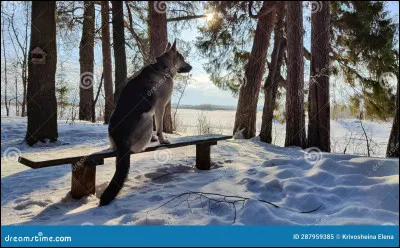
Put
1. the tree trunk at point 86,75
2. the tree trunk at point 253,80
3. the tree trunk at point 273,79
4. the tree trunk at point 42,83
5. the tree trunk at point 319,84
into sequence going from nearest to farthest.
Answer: the tree trunk at point 42,83, the tree trunk at point 319,84, the tree trunk at point 253,80, the tree trunk at point 273,79, the tree trunk at point 86,75

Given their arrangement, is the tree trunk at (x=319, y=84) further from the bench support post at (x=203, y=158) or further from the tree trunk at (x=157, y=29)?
the tree trunk at (x=157, y=29)

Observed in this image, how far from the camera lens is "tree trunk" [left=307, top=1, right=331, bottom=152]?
249 inches

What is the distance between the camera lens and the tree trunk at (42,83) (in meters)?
5.77

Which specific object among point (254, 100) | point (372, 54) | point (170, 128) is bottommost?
point (170, 128)

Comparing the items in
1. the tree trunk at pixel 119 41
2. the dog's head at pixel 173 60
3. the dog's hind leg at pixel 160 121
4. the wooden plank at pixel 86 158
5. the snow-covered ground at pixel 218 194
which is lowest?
the snow-covered ground at pixel 218 194

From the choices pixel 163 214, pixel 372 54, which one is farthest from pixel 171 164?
pixel 372 54

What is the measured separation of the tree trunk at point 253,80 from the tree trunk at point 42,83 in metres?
4.70

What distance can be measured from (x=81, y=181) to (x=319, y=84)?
208 inches

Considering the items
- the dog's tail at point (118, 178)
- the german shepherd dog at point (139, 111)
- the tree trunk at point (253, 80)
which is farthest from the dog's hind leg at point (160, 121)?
the tree trunk at point (253, 80)

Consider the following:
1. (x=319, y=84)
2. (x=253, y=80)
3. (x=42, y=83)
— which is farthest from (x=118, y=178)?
(x=253, y=80)

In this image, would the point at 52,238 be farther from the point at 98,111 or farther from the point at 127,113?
the point at 98,111

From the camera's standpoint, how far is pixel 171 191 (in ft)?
11.2

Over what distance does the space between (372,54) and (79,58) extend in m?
9.48

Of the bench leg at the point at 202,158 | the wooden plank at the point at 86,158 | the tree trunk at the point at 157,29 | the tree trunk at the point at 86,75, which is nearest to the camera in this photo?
the wooden plank at the point at 86,158
